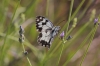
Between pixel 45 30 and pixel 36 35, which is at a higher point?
pixel 45 30

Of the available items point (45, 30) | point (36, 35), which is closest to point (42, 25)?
point (45, 30)

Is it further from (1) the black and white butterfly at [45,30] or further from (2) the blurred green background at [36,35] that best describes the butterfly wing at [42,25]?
(2) the blurred green background at [36,35]

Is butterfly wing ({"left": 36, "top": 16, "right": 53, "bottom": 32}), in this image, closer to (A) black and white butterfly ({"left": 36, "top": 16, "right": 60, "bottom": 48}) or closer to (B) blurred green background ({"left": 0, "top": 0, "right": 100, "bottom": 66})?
(A) black and white butterfly ({"left": 36, "top": 16, "right": 60, "bottom": 48})

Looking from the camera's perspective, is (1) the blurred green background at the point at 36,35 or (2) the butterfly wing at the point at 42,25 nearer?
(2) the butterfly wing at the point at 42,25

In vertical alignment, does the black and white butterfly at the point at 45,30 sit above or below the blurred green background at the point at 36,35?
above

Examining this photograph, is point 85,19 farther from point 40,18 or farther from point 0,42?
point 40,18

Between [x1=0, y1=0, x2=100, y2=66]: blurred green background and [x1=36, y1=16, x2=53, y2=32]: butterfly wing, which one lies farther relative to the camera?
[x1=0, y1=0, x2=100, y2=66]: blurred green background

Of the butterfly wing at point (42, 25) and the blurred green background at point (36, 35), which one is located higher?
the butterfly wing at point (42, 25)

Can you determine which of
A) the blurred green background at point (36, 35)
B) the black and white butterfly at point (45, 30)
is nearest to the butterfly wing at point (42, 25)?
the black and white butterfly at point (45, 30)

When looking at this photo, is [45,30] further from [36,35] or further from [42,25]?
[36,35]

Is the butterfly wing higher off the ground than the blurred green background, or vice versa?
the butterfly wing

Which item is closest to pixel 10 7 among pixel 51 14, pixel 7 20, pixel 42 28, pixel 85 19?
pixel 7 20

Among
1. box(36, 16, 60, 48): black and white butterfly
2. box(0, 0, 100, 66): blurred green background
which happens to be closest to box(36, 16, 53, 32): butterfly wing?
box(36, 16, 60, 48): black and white butterfly
